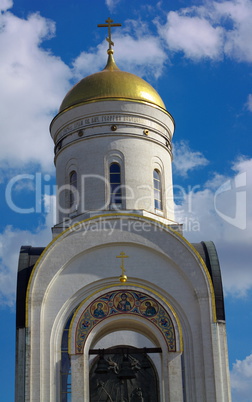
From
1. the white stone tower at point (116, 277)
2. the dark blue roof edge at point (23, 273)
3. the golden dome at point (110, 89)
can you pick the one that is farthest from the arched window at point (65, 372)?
the golden dome at point (110, 89)

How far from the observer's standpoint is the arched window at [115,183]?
17344 millimetres

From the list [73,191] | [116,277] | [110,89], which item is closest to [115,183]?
[73,191]

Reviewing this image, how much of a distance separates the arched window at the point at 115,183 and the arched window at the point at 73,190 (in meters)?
1.03

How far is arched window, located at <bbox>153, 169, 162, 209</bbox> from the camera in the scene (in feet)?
58.4

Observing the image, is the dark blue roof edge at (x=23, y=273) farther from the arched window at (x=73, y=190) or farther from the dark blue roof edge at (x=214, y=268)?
the dark blue roof edge at (x=214, y=268)

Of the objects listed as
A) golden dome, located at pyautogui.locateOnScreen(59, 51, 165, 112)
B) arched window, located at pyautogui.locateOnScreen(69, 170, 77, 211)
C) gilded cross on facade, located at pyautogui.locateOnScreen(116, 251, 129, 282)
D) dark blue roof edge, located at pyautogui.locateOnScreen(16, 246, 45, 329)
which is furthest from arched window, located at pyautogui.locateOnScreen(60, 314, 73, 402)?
golden dome, located at pyautogui.locateOnScreen(59, 51, 165, 112)

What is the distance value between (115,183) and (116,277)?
293cm

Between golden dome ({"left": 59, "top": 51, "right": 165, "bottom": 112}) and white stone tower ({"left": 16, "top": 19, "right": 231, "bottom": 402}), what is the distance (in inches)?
1.4

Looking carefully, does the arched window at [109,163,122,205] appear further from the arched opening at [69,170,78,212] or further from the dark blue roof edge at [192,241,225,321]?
the dark blue roof edge at [192,241,225,321]

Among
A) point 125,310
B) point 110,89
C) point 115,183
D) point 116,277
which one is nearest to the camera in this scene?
point 125,310

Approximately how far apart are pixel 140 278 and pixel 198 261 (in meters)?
1.44

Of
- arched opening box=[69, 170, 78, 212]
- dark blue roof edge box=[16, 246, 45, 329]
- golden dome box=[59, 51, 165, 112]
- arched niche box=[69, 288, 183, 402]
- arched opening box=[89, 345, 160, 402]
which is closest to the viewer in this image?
arched niche box=[69, 288, 183, 402]

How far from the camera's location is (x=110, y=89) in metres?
18.3

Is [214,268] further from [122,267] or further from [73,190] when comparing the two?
[73,190]
